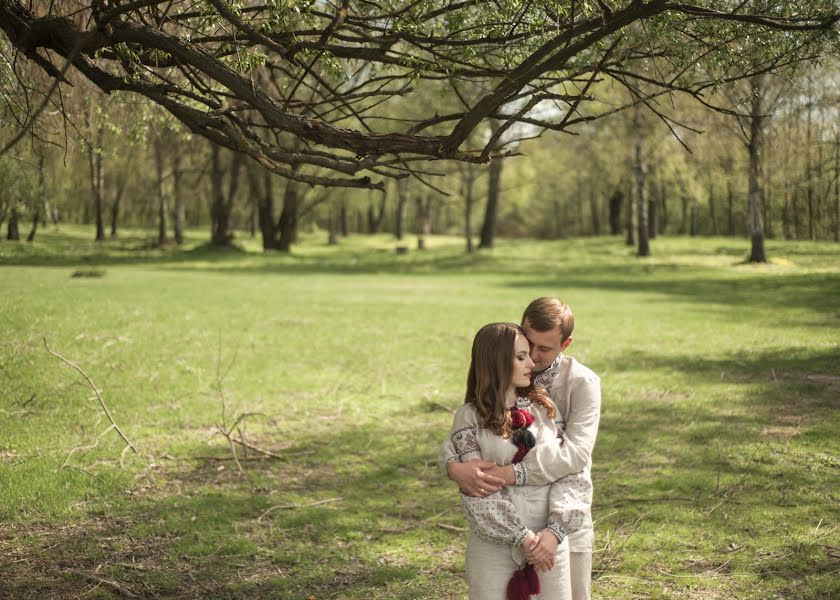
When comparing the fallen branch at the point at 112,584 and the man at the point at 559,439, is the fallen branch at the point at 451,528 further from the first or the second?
the man at the point at 559,439

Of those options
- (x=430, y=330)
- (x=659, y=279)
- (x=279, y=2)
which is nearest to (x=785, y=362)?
(x=430, y=330)

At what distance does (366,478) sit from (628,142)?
3528cm

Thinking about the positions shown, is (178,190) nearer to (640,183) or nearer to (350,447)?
(640,183)

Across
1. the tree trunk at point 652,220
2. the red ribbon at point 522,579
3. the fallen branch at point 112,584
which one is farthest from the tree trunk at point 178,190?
the red ribbon at point 522,579

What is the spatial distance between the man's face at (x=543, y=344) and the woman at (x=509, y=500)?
158mm

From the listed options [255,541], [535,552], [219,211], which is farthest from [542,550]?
[219,211]

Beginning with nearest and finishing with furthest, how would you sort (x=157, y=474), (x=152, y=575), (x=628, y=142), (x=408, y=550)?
1. (x=152, y=575)
2. (x=408, y=550)
3. (x=157, y=474)
4. (x=628, y=142)

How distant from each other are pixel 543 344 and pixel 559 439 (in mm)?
437

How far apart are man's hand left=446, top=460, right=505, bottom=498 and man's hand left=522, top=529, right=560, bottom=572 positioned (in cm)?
26

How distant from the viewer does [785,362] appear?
13.3 m

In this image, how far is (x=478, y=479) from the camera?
3.44m

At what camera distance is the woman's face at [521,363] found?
11.4 ft

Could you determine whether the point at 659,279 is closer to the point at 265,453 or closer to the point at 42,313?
the point at 42,313

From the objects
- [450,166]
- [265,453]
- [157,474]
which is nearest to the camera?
[157,474]
